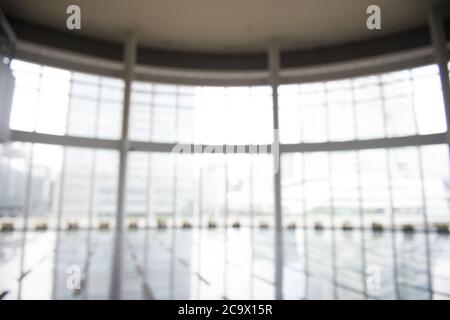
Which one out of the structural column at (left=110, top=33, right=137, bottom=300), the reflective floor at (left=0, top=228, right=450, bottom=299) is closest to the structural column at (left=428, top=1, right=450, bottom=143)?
the reflective floor at (left=0, top=228, right=450, bottom=299)

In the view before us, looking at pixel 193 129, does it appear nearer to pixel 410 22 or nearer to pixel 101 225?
pixel 101 225

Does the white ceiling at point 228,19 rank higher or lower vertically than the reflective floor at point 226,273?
higher

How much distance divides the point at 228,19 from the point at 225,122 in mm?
6686

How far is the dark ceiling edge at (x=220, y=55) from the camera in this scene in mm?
15641

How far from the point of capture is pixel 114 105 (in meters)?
19.1

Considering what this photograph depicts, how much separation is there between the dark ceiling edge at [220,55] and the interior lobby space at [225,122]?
69mm

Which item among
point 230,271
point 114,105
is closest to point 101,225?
point 114,105

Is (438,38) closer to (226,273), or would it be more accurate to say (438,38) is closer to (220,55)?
(220,55)

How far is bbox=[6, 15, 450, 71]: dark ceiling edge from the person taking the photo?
51.3ft

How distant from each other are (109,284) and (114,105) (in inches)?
615

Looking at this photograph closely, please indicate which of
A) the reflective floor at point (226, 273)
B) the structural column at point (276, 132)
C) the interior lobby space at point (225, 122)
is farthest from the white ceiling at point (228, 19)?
the reflective floor at point (226, 273)

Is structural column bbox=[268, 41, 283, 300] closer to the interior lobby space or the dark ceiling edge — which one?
the interior lobby space

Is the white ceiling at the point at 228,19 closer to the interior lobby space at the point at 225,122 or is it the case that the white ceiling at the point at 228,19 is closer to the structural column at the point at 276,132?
the interior lobby space at the point at 225,122
